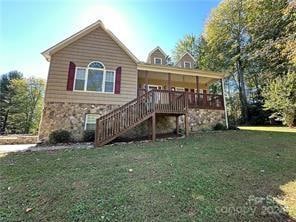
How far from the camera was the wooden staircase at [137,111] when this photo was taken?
27.3 ft

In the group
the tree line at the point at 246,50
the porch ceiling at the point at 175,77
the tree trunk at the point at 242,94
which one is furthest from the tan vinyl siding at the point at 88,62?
the tree trunk at the point at 242,94

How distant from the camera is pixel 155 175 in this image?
4.41 m

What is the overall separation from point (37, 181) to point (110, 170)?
1588 millimetres

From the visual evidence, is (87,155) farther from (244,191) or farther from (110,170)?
(244,191)

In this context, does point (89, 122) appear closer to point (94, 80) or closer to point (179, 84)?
point (94, 80)

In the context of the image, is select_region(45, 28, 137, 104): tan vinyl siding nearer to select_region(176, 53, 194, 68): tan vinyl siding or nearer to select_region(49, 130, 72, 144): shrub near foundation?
select_region(49, 130, 72, 144): shrub near foundation

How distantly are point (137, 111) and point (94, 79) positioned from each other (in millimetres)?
3695

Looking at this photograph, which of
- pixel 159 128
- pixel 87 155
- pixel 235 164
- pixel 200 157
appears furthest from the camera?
pixel 159 128

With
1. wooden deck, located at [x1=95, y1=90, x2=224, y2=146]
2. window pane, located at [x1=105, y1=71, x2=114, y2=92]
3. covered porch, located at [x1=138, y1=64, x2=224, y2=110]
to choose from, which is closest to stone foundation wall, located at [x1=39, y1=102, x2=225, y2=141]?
window pane, located at [x1=105, y1=71, x2=114, y2=92]

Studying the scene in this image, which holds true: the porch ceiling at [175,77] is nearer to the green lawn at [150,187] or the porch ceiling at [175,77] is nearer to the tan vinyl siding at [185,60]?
the tan vinyl siding at [185,60]

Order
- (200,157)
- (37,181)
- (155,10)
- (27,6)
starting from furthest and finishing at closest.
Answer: (155,10) < (27,6) < (200,157) < (37,181)

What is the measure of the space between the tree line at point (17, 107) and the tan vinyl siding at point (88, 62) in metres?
19.4

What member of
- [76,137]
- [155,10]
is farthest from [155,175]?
[155,10]

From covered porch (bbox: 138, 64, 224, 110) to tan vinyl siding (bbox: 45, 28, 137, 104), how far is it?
0.91m
